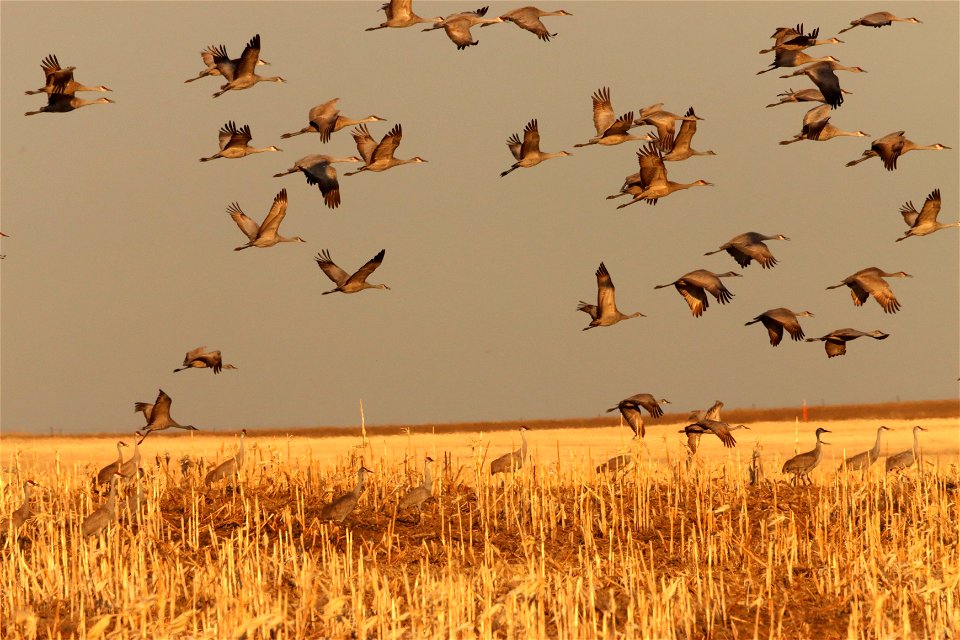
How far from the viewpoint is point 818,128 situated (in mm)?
19938

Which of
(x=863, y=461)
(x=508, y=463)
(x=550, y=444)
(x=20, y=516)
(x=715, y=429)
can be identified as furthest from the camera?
(x=550, y=444)

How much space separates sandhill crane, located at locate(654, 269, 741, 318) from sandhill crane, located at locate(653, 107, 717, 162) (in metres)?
3.21

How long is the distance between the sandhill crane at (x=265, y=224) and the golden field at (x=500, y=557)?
3287 millimetres

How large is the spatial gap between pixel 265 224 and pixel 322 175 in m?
1.18

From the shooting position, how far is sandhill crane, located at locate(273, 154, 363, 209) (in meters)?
20.0

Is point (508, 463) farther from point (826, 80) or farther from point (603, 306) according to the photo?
point (826, 80)

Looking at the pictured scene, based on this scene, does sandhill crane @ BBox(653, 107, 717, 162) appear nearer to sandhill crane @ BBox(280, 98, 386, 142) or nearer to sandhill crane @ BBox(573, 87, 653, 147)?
sandhill crane @ BBox(573, 87, 653, 147)

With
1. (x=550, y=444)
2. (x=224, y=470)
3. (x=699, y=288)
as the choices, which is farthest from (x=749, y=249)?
(x=550, y=444)

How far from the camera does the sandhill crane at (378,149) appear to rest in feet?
66.7

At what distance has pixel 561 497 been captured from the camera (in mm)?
17766

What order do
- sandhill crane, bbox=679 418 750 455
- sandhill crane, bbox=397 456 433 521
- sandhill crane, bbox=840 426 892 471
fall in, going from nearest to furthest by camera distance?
sandhill crane, bbox=397 456 433 521 < sandhill crane, bbox=679 418 750 455 < sandhill crane, bbox=840 426 892 471

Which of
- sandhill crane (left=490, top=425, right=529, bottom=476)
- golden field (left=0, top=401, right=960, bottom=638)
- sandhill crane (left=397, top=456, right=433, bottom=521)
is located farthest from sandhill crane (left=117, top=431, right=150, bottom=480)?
sandhill crane (left=490, top=425, right=529, bottom=476)

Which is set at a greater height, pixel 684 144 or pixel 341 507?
pixel 684 144

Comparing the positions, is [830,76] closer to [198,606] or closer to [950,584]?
[950,584]
